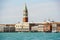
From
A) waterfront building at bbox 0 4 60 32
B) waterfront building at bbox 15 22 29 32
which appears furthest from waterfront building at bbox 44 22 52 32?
waterfront building at bbox 15 22 29 32

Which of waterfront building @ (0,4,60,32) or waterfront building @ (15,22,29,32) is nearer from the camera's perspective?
waterfront building @ (0,4,60,32)

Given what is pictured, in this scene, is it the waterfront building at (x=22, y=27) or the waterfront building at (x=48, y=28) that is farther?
the waterfront building at (x=22, y=27)

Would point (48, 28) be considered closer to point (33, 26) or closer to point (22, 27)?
point (33, 26)

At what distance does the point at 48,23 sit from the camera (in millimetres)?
12844

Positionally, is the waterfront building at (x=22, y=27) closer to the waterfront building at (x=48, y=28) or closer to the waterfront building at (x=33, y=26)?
the waterfront building at (x=33, y=26)

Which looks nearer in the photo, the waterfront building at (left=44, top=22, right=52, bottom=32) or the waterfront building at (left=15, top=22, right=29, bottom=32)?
the waterfront building at (left=44, top=22, right=52, bottom=32)

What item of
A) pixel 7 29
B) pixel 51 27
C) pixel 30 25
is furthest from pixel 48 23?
pixel 7 29

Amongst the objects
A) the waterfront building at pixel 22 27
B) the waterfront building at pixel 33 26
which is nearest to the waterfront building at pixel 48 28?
the waterfront building at pixel 33 26

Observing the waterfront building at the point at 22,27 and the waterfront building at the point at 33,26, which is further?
the waterfront building at the point at 22,27

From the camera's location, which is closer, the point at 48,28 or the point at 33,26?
the point at 48,28

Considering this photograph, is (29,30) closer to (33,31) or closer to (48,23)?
(33,31)

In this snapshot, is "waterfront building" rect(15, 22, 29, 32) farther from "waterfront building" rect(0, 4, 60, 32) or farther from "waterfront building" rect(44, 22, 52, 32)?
"waterfront building" rect(44, 22, 52, 32)

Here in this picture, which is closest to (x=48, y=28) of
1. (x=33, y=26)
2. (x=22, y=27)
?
(x=33, y=26)

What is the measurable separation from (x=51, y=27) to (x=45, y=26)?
358mm
